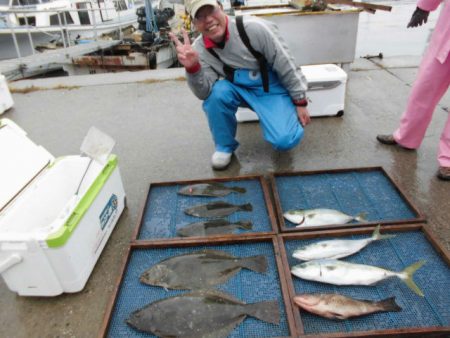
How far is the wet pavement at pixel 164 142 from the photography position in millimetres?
2025

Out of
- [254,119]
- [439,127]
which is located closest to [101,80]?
[254,119]

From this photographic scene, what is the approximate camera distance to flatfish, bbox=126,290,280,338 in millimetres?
1729

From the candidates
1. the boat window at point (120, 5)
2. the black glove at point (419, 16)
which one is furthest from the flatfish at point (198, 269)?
the boat window at point (120, 5)

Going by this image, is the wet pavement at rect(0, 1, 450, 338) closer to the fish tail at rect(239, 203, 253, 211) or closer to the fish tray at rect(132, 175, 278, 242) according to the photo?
the fish tray at rect(132, 175, 278, 242)

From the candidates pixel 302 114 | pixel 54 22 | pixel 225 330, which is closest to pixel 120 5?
pixel 54 22

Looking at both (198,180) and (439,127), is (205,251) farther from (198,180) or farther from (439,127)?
(439,127)

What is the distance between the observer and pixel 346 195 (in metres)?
2.72

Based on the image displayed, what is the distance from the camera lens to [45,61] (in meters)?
10.2

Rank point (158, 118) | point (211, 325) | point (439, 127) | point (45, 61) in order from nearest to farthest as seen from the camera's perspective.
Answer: point (211, 325)
point (439, 127)
point (158, 118)
point (45, 61)

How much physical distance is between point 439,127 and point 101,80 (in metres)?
5.33

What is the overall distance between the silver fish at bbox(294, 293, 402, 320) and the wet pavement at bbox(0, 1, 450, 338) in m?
0.78

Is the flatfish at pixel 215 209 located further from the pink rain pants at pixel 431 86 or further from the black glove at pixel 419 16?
the black glove at pixel 419 16

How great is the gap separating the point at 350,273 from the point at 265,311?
0.54 m

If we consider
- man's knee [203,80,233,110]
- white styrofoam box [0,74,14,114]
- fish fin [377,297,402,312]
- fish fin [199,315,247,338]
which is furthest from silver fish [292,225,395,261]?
white styrofoam box [0,74,14,114]
